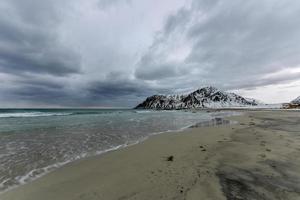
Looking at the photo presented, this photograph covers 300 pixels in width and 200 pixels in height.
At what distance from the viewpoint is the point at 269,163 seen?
5180mm

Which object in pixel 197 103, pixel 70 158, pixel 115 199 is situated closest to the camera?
pixel 115 199

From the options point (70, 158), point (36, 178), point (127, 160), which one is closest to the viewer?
point (36, 178)

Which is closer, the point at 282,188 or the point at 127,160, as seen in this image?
the point at 282,188

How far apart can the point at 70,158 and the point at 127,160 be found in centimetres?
262

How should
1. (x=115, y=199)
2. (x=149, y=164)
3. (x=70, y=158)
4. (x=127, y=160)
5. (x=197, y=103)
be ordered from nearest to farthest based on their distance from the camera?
(x=115, y=199) < (x=149, y=164) < (x=127, y=160) < (x=70, y=158) < (x=197, y=103)

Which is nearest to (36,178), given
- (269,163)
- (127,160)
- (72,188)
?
(72,188)

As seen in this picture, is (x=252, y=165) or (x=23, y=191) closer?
(x=23, y=191)

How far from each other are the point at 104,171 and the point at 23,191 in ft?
6.90

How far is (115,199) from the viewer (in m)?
3.51

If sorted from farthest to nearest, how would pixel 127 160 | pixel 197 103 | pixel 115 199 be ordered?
pixel 197 103, pixel 127 160, pixel 115 199

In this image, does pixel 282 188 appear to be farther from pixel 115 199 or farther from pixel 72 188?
pixel 72 188

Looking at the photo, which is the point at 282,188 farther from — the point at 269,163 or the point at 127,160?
the point at 127,160

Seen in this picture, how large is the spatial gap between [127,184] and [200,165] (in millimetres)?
2544

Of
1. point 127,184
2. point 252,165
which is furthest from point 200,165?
point 127,184
